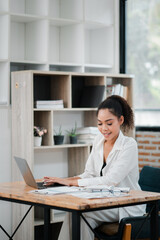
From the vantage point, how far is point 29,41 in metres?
5.13

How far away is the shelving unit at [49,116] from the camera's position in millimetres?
4652

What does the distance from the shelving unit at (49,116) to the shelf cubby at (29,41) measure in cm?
25

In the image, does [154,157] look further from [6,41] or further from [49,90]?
[6,41]

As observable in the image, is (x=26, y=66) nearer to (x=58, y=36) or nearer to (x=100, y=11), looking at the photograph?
(x=58, y=36)

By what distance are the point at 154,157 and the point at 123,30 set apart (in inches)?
61.2

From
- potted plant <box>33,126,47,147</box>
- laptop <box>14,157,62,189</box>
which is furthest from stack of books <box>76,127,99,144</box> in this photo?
laptop <box>14,157,62,189</box>

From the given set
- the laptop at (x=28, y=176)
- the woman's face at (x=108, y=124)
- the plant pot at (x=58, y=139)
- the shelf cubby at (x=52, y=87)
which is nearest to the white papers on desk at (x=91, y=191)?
the laptop at (x=28, y=176)

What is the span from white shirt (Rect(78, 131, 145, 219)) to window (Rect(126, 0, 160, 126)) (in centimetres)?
188

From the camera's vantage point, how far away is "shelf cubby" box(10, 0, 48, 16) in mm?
5000

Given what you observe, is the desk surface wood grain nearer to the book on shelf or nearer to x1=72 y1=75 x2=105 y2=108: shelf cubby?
x1=72 y1=75 x2=105 y2=108: shelf cubby

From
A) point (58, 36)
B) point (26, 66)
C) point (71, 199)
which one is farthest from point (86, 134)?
point (71, 199)

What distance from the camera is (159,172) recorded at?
4.17 m

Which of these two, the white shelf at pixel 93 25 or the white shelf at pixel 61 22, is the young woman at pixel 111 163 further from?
the white shelf at pixel 93 25

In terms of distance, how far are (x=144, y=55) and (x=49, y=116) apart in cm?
149
